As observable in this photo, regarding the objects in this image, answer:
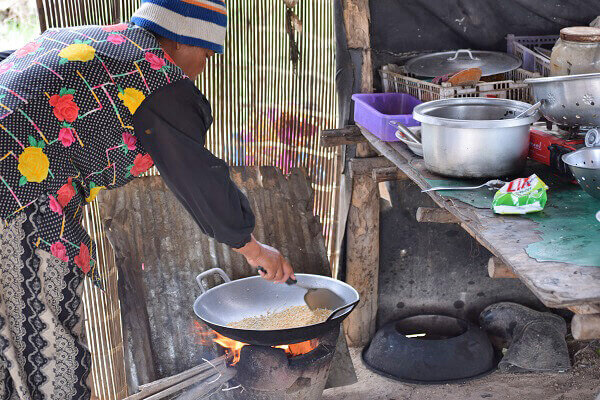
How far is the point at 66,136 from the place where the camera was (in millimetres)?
2410

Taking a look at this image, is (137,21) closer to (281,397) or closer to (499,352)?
(281,397)

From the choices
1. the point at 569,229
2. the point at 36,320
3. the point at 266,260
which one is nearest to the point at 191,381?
the point at 266,260

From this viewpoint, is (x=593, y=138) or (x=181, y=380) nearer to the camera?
(x=593, y=138)

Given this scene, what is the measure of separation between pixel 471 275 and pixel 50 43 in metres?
3.25

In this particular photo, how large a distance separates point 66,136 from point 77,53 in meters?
0.28

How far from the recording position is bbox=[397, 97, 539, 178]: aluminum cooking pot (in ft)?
8.95

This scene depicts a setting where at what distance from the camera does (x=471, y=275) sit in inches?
190

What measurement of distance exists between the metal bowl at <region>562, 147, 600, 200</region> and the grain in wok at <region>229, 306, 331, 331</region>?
1550 millimetres

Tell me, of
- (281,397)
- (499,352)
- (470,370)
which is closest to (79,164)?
(281,397)

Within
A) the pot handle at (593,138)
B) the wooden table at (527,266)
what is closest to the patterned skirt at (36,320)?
the wooden table at (527,266)

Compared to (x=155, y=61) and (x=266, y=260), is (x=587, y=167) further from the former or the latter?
(x=155, y=61)

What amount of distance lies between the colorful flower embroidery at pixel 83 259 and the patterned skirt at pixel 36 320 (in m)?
0.03

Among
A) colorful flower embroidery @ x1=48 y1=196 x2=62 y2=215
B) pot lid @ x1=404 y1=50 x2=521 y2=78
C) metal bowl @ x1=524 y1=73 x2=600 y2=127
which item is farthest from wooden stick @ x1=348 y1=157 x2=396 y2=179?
colorful flower embroidery @ x1=48 y1=196 x2=62 y2=215

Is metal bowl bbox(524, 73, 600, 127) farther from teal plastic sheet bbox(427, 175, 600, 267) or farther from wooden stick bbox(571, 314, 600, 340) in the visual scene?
wooden stick bbox(571, 314, 600, 340)
